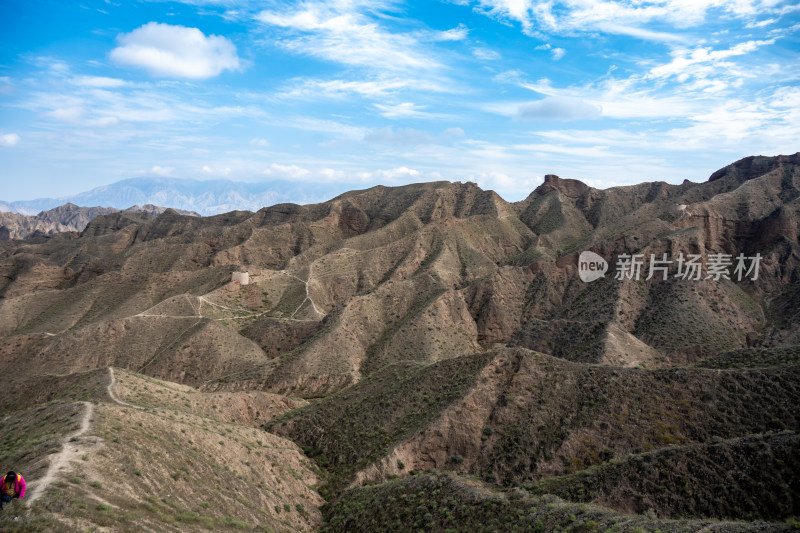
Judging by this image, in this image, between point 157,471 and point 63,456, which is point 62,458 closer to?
point 63,456

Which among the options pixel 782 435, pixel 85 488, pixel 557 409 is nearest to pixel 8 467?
pixel 85 488

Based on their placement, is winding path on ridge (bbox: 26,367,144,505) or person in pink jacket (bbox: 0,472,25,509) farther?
winding path on ridge (bbox: 26,367,144,505)

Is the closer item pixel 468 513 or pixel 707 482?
pixel 707 482

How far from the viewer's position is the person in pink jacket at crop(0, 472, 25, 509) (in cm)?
1598

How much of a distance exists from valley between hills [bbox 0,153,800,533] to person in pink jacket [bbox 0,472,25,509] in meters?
0.68

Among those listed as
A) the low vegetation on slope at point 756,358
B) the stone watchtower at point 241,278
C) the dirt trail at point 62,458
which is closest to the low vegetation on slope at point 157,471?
the dirt trail at point 62,458

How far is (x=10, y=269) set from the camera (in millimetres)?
102625

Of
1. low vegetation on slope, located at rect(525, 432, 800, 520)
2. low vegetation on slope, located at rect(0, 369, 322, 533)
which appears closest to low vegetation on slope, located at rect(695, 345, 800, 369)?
low vegetation on slope, located at rect(525, 432, 800, 520)

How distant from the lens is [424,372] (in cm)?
4069

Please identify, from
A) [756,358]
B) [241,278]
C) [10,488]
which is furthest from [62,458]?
[241,278]

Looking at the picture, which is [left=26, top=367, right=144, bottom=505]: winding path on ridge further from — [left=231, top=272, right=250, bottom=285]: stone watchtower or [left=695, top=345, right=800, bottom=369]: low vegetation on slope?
[left=231, top=272, right=250, bottom=285]: stone watchtower

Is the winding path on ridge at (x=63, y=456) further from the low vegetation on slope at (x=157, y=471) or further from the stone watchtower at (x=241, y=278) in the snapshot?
the stone watchtower at (x=241, y=278)

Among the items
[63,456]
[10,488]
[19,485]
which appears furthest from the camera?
[63,456]

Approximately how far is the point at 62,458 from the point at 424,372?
25.9 meters
